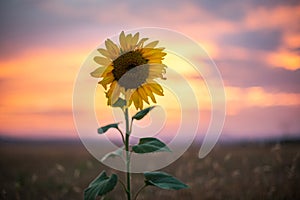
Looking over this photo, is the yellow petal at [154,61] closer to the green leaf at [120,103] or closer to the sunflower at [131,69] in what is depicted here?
the sunflower at [131,69]

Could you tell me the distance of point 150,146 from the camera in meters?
1.21

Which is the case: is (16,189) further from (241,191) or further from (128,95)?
(128,95)

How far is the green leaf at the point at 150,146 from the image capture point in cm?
121

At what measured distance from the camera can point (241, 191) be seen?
2271 mm

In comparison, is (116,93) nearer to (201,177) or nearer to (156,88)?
(156,88)

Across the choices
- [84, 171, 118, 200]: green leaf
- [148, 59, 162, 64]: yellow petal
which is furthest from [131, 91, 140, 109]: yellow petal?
[84, 171, 118, 200]: green leaf

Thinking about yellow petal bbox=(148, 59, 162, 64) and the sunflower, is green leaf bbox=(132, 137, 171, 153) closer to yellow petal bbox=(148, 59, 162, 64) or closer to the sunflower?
the sunflower

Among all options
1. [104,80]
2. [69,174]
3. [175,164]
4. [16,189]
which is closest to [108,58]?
[104,80]

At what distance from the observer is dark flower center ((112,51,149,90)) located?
1244 mm

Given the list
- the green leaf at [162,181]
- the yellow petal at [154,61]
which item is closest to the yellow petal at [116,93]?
the yellow petal at [154,61]

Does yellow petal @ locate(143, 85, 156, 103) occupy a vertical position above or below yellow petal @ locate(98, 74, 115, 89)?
below

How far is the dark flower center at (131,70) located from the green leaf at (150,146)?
0.16 meters

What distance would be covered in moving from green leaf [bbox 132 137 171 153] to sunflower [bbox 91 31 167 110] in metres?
0.10

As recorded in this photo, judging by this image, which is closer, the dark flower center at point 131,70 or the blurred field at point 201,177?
the dark flower center at point 131,70
